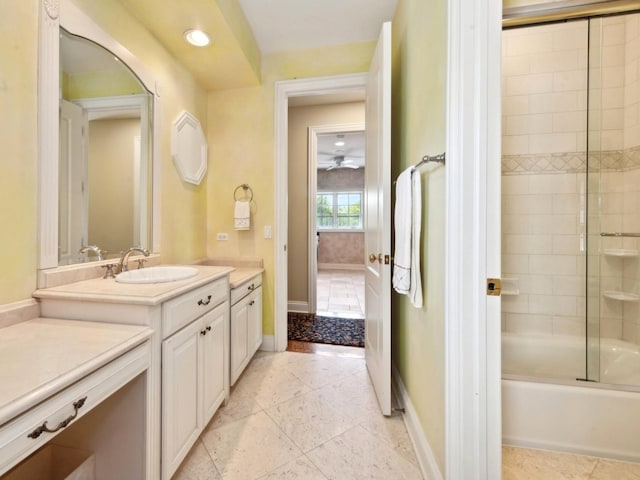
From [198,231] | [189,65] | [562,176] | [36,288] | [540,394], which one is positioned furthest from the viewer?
[198,231]

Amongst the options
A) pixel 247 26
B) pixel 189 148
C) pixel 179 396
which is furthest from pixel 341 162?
pixel 179 396

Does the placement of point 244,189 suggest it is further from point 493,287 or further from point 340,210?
point 340,210

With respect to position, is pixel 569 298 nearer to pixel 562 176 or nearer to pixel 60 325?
pixel 562 176

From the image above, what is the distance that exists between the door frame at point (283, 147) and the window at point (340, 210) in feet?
15.9

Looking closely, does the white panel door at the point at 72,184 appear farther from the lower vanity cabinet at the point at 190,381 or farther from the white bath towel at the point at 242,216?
the white bath towel at the point at 242,216

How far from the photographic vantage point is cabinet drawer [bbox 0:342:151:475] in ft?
1.87

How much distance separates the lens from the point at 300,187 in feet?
11.5

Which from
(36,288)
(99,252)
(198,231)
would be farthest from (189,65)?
(36,288)

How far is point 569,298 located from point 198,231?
2.92m

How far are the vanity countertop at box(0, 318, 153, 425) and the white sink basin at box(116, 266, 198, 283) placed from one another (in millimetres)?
308

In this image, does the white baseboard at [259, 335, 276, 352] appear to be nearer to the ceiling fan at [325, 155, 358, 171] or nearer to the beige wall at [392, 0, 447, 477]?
the beige wall at [392, 0, 447, 477]

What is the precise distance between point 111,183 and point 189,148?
79cm

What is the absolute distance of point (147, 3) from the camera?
1.55 metres

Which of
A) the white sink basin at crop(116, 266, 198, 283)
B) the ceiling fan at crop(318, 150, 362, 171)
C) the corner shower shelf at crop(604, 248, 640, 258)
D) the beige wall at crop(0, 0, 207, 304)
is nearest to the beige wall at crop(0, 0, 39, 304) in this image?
the beige wall at crop(0, 0, 207, 304)
